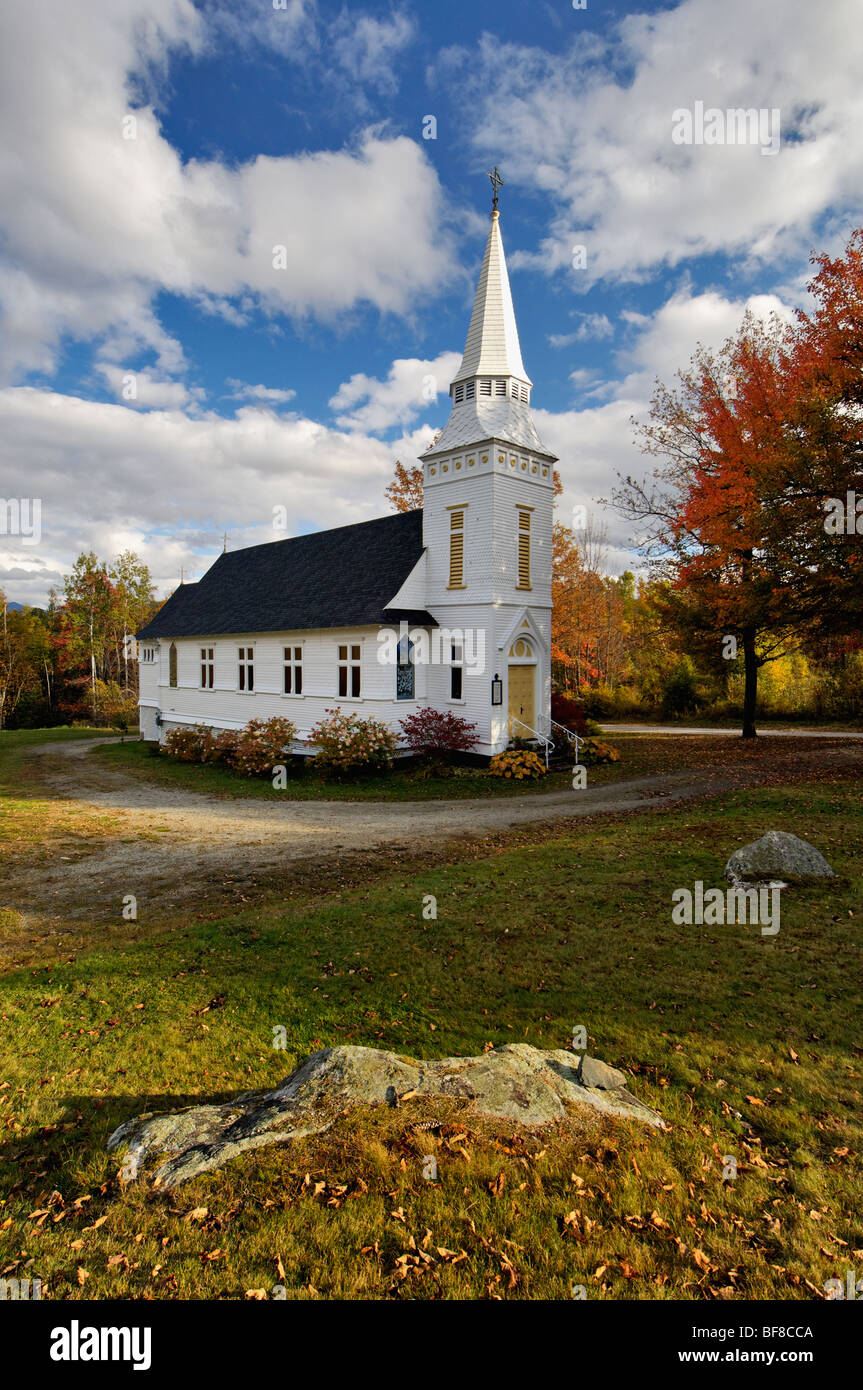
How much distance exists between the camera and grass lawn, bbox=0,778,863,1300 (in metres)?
3.40

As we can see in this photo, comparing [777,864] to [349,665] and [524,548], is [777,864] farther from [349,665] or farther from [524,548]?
[349,665]

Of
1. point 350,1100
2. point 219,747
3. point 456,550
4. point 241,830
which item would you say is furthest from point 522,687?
point 350,1100

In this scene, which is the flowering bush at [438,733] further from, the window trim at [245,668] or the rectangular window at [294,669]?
the window trim at [245,668]

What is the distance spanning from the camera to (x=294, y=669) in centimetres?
2558

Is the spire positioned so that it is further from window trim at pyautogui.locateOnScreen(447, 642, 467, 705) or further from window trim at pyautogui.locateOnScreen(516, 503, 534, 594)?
window trim at pyautogui.locateOnScreen(447, 642, 467, 705)

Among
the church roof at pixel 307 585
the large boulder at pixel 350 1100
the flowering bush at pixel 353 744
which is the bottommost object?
the large boulder at pixel 350 1100

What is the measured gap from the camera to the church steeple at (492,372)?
2212cm

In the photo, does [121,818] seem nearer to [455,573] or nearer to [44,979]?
[44,979]

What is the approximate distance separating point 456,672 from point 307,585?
8.66 metres

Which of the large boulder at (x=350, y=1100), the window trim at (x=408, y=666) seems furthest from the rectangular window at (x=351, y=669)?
the large boulder at (x=350, y=1100)

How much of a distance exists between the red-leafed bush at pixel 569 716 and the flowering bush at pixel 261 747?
975 centimetres

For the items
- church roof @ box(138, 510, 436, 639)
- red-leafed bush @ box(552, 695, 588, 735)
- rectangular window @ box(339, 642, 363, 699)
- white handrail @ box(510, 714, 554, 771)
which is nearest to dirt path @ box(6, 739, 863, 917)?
white handrail @ box(510, 714, 554, 771)

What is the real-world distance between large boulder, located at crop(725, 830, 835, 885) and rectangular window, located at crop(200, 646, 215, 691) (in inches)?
1041

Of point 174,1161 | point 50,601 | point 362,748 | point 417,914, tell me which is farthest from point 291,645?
point 50,601
